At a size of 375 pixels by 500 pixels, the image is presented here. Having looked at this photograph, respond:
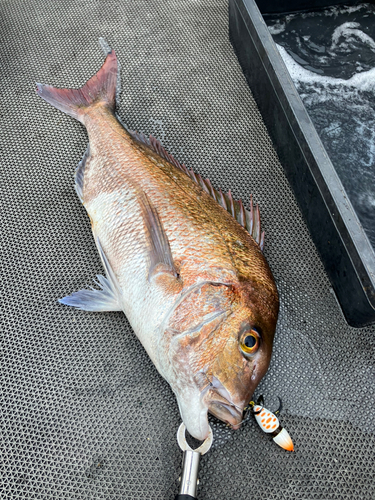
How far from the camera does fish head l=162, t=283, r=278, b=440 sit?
119 centimetres

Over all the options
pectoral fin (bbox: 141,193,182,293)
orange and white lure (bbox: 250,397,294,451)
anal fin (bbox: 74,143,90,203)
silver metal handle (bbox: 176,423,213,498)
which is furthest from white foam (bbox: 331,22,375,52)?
silver metal handle (bbox: 176,423,213,498)

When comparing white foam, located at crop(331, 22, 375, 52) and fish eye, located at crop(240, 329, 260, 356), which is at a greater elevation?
white foam, located at crop(331, 22, 375, 52)

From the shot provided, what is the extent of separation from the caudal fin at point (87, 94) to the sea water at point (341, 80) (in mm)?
1155

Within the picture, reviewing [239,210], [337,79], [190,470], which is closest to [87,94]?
[239,210]

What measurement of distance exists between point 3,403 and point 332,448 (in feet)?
4.02

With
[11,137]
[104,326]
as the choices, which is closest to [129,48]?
[11,137]

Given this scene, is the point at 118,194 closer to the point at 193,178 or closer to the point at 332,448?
the point at 193,178

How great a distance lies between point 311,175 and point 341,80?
116 centimetres

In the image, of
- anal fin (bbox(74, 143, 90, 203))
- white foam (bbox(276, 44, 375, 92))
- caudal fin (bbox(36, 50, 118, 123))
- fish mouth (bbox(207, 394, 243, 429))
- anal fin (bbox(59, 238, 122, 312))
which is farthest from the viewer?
white foam (bbox(276, 44, 375, 92))

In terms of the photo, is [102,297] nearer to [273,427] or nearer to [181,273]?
[181,273]

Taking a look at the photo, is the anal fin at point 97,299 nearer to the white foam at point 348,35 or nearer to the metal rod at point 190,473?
the metal rod at point 190,473

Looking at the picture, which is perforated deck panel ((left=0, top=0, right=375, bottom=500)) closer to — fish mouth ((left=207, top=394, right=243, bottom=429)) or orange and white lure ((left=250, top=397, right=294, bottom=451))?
orange and white lure ((left=250, top=397, right=294, bottom=451))

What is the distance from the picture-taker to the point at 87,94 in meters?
1.88

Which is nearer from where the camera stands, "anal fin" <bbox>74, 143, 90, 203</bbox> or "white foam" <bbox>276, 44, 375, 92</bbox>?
"anal fin" <bbox>74, 143, 90, 203</bbox>
